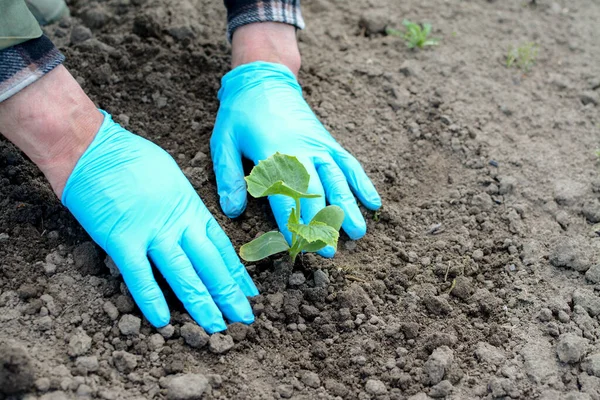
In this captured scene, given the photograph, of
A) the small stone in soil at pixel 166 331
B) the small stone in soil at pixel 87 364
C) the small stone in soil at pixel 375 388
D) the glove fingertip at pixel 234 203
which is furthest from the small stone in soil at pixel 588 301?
A: the small stone in soil at pixel 87 364

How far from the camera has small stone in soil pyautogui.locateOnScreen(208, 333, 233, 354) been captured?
233 centimetres

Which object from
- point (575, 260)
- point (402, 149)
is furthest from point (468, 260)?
point (402, 149)

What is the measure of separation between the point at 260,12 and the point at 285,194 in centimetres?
133

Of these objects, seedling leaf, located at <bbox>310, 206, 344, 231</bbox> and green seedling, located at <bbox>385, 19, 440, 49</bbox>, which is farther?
green seedling, located at <bbox>385, 19, 440, 49</bbox>

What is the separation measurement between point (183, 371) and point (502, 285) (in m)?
1.32

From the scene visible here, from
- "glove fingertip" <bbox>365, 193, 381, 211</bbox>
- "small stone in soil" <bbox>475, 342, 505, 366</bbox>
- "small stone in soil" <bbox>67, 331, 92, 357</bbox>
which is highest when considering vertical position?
"glove fingertip" <bbox>365, 193, 381, 211</bbox>

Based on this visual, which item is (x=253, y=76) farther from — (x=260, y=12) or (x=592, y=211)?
(x=592, y=211)

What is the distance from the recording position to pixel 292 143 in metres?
Answer: 2.89

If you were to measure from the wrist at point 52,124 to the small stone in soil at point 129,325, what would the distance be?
643 mm

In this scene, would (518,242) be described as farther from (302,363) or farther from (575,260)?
(302,363)

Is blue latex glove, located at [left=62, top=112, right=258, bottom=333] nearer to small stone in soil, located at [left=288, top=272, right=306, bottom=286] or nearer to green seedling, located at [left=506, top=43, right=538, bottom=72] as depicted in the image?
small stone in soil, located at [left=288, top=272, right=306, bottom=286]

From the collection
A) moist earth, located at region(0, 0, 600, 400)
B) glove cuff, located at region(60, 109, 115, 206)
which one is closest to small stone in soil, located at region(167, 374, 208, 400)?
moist earth, located at region(0, 0, 600, 400)

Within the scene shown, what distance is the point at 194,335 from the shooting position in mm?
2340

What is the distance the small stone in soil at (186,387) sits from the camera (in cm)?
214
